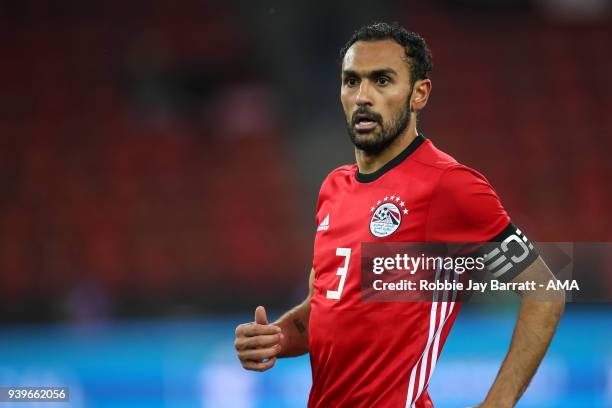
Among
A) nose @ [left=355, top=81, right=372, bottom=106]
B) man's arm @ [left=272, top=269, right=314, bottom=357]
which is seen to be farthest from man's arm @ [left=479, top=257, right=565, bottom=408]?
man's arm @ [left=272, top=269, right=314, bottom=357]

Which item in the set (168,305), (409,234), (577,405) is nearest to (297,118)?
(168,305)

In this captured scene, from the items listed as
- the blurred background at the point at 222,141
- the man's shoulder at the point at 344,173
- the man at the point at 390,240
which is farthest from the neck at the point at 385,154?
the blurred background at the point at 222,141

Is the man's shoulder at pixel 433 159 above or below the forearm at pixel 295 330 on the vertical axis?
above

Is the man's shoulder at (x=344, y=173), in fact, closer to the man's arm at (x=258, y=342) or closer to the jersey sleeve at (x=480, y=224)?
the jersey sleeve at (x=480, y=224)

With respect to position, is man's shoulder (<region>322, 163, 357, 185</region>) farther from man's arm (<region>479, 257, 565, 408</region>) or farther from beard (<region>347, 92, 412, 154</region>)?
man's arm (<region>479, 257, 565, 408</region>)

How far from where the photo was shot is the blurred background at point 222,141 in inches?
496

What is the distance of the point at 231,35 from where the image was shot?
50.7 feet

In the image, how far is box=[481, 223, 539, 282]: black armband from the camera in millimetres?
2672

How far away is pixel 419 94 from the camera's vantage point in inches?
124

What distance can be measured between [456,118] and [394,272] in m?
12.5

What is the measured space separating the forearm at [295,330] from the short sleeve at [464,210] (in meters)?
0.79

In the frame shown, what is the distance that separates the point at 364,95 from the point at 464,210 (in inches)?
23.6

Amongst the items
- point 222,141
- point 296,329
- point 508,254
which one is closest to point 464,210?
point 508,254

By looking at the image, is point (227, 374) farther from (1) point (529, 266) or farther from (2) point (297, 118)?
(2) point (297, 118)
